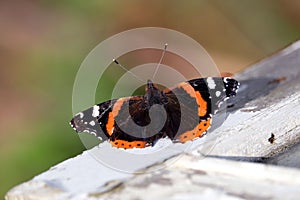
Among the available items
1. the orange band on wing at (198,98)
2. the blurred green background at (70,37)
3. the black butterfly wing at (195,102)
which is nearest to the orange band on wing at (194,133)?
the black butterfly wing at (195,102)

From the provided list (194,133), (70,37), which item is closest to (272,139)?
(194,133)

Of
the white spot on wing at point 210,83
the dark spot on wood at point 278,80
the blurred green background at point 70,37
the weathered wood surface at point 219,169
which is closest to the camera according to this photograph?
the weathered wood surface at point 219,169

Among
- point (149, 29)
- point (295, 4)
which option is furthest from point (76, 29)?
point (295, 4)

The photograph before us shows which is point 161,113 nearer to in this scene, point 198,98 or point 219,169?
point 198,98

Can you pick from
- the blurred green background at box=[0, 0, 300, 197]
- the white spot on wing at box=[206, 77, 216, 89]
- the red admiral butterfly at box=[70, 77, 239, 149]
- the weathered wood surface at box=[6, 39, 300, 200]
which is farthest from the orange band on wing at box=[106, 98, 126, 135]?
the blurred green background at box=[0, 0, 300, 197]

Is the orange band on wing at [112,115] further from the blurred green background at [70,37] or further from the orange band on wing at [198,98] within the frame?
the blurred green background at [70,37]

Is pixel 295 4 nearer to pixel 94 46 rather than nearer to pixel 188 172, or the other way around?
pixel 94 46
